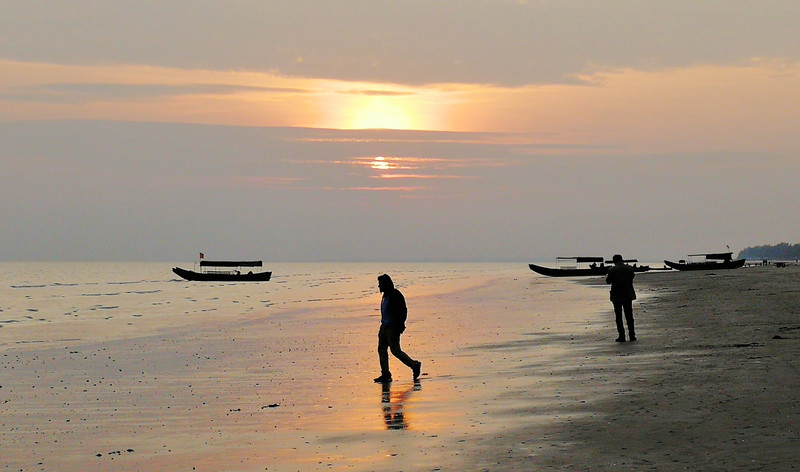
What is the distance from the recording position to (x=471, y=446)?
1080 cm

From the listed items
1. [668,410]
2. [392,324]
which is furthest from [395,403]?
[668,410]

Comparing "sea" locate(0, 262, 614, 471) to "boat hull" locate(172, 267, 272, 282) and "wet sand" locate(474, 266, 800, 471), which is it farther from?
"boat hull" locate(172, 267, 272, 282)

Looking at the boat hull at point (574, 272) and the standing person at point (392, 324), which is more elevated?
the boat hull at point (574, 272)

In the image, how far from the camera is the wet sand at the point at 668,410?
9703 mm

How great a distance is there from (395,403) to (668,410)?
4.20 metres

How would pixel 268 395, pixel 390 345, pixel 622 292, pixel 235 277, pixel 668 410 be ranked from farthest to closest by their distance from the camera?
1. pixel 235 277
2. pixel 622 292
3. pixel 390 345
4. pixel 268 395
5. pixel 668 410

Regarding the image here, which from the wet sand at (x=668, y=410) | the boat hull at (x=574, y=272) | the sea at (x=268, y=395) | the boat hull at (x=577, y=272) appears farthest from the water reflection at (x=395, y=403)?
the boat hull at (x=577, y=272)

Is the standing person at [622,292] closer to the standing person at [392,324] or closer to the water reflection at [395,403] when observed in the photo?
the standing person at [392,324]

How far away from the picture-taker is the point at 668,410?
12.6m

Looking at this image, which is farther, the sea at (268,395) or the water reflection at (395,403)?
the water reflection at (395,403)

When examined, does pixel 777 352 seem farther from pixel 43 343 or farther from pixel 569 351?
pixel 43 343

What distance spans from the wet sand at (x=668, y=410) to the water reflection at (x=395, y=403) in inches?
59.9

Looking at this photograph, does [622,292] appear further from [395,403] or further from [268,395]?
[268,395]

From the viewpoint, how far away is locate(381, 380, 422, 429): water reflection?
1273cm
